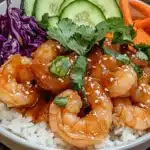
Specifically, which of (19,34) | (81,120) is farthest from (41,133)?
(19,34)

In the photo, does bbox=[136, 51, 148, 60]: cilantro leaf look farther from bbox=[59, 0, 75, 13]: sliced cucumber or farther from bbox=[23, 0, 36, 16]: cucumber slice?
bbox=[23, 0, 36, 16]: cucumber slice

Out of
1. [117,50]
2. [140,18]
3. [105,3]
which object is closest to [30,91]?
[117,50]

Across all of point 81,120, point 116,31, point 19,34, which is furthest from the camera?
point 19,34

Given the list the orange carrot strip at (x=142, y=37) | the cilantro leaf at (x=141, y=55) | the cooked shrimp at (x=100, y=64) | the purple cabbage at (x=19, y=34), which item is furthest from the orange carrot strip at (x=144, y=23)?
the cooked shrimp at (x=100, y=64)

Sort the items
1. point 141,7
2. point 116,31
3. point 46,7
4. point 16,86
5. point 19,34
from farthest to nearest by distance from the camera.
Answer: point 141,7
point 46,7
point 19,34
point 116,31
point 16,86

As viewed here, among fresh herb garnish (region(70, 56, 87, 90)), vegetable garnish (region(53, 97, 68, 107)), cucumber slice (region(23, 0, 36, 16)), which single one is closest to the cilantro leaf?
fresh herb garnish (region(70, 56, 87, 90))

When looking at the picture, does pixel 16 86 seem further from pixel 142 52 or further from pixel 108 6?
pixel 108 6

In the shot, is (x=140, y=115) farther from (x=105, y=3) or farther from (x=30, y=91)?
(x=105, y=3)
